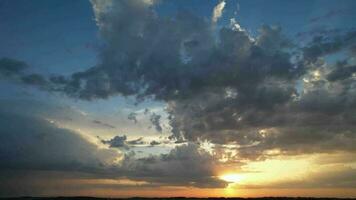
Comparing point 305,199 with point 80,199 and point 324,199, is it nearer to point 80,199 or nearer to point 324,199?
point 324,199

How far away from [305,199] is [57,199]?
228m

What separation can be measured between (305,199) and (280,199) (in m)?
24.3

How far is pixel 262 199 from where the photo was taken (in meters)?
176

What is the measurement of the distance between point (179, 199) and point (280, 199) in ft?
283

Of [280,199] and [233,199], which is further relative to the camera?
[233,199]

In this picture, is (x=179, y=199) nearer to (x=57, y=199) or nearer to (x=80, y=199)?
(x=80, y=199)

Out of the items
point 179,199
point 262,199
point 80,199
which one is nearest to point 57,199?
point 80,199

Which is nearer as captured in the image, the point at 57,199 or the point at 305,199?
the point at 305,199

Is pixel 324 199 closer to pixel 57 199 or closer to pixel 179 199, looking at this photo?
pixel 179 199

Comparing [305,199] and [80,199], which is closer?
[305,199]

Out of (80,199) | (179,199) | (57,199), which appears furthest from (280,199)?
(57,199)

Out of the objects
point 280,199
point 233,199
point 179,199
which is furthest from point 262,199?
point 179,199

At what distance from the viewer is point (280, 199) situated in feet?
563

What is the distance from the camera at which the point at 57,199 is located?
197250 millimetres
